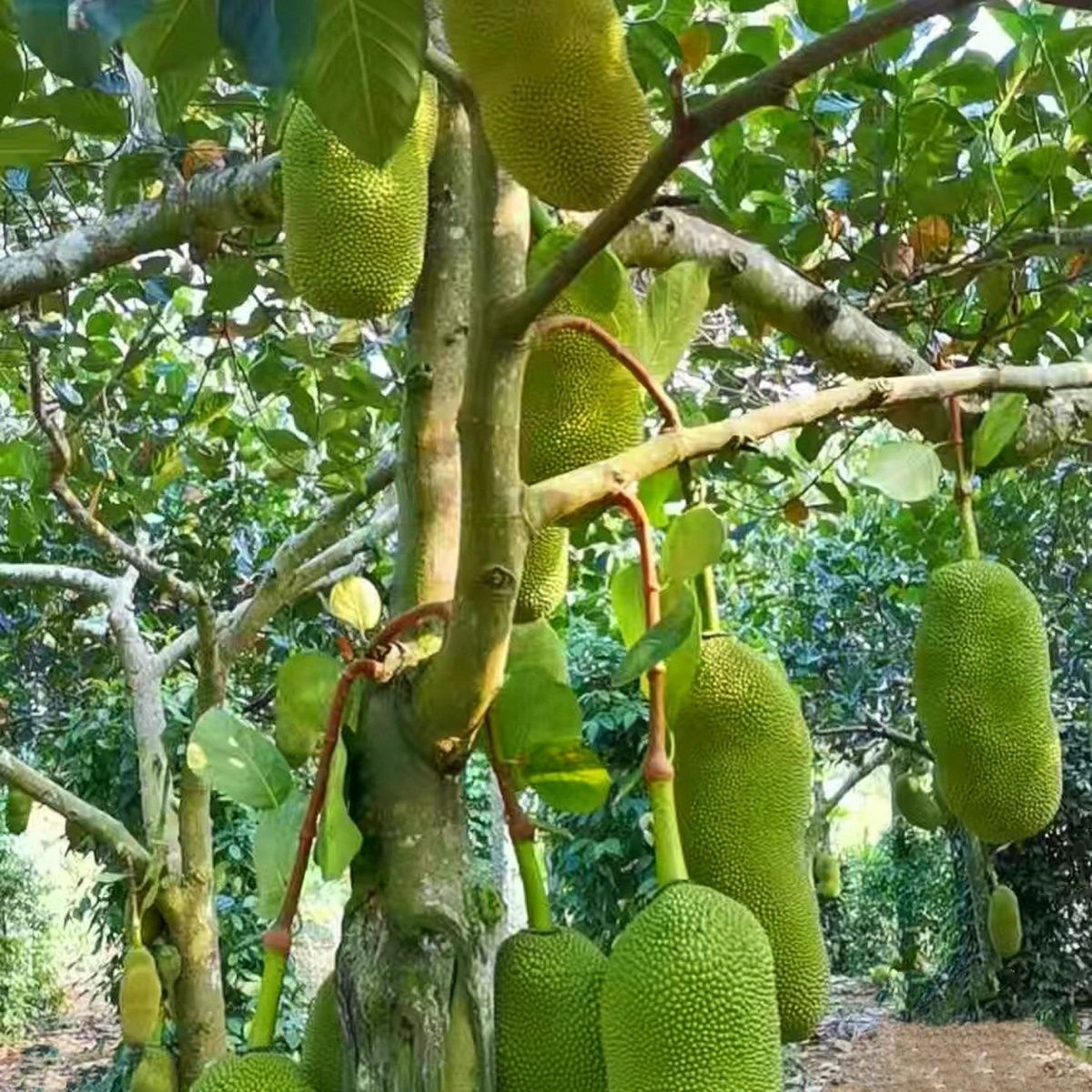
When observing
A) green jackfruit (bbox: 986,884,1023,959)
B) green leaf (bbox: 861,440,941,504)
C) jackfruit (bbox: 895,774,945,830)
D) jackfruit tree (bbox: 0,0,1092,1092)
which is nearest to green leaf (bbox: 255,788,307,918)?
jackfruit tree (bbox: 0,0,1092,1092)

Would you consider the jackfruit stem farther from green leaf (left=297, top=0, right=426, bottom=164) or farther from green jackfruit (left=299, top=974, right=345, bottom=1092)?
green leaf (left=297, top=0, right=426, bottom=164)

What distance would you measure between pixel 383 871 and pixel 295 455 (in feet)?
5.28

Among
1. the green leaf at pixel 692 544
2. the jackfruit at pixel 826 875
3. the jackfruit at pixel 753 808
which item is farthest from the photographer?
the jackfruit at pixel 826 875

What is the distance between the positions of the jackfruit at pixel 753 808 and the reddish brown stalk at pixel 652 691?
156mm

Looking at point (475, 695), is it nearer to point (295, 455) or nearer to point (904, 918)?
point (295, 455)

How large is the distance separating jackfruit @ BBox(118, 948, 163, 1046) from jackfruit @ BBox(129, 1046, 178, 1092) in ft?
0.14

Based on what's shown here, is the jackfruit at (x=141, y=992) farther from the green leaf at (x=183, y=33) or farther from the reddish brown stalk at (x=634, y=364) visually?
the green leaf at (x=183, y=33)

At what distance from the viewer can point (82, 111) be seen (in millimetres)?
1126

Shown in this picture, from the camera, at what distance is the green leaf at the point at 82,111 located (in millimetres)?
1087

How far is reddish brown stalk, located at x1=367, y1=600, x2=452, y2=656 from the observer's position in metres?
0.70

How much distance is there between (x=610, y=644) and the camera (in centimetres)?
491

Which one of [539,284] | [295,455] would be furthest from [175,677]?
[539,284]

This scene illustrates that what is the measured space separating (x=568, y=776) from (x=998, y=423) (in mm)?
445

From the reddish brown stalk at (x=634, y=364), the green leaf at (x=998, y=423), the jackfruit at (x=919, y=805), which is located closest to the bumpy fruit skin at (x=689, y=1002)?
the reddish brown stalk at (x=634, y=364)
